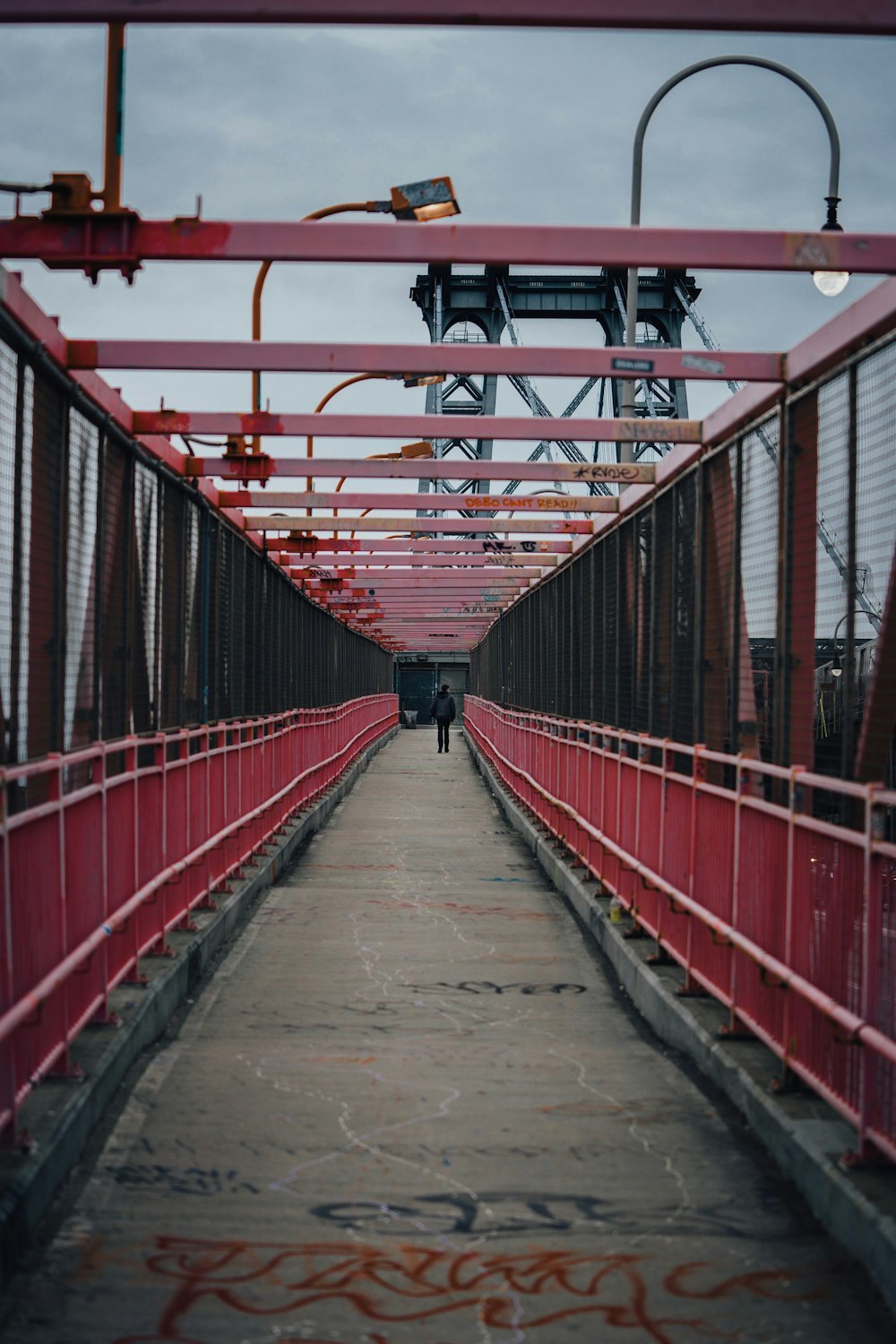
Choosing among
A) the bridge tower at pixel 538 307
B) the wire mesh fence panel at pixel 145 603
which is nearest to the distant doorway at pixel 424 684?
the bridge tower at pixel 538 307

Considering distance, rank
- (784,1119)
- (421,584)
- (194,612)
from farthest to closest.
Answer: (421,584), (194,612), (784,1119)

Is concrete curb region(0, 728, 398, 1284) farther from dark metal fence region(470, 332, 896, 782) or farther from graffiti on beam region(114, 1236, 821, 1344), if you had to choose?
dark metal fence region(470, 332, 896, 782)

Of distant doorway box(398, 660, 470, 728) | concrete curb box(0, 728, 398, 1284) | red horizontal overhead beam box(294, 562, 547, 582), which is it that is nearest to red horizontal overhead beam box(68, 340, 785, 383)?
concrete curb box(0, 728, 398, 1284)

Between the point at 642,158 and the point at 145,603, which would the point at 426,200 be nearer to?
the point at 145,603

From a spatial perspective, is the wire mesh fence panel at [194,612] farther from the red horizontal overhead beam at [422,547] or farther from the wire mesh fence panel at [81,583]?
the red horizontal overhead beam at [422,547]

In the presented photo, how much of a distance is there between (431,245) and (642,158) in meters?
9.53

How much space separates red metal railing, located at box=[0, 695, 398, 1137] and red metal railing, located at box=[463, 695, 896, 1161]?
2.78m

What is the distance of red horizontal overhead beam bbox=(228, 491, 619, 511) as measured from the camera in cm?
1481

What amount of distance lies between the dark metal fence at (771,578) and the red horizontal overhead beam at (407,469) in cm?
47

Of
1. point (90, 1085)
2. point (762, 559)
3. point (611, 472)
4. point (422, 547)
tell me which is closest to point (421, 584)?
point (422, 547)

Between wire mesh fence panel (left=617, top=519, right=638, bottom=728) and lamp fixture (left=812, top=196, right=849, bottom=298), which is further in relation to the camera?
wire mesh fence panel (left=617, top=519, right=638, bottom=728)

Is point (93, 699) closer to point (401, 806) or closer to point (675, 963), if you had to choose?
point (675, 963)

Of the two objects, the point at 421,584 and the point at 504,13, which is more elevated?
the point at 504,13

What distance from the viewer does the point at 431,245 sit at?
7020 mm
